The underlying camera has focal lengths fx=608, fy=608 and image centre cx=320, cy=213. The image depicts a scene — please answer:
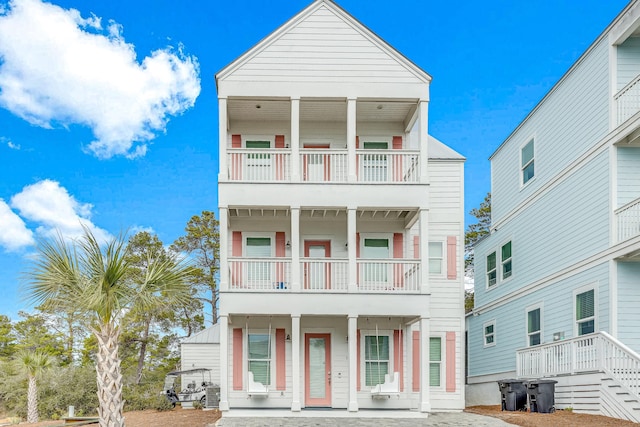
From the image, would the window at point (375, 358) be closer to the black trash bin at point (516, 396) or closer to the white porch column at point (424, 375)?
the white porch column at point (424, 375)

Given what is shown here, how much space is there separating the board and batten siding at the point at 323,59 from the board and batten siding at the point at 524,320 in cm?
698

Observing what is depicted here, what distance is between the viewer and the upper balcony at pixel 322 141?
1655 centimetres

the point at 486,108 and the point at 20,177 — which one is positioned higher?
the point at 486,108

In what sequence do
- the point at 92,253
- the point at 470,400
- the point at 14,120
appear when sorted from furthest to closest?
the point at 14,120 → the point at 470,400 → the point at 92,253

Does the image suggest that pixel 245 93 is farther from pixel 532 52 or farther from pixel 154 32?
pixel 532 52

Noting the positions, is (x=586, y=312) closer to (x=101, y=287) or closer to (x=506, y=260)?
(x=506, y=260)

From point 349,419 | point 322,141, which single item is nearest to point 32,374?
point 349,419

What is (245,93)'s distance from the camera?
16.5 metres

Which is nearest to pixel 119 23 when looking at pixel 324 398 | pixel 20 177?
pixel 20 177

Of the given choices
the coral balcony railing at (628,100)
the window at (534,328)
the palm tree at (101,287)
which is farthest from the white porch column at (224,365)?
the coral balcony railing at (628,100)

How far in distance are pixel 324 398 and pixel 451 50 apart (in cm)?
2604

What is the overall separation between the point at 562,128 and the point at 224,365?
11.6 m

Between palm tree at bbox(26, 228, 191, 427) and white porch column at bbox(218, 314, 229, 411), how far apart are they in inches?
203

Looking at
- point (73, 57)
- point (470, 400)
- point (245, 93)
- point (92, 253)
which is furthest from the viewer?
point (73, 57)
